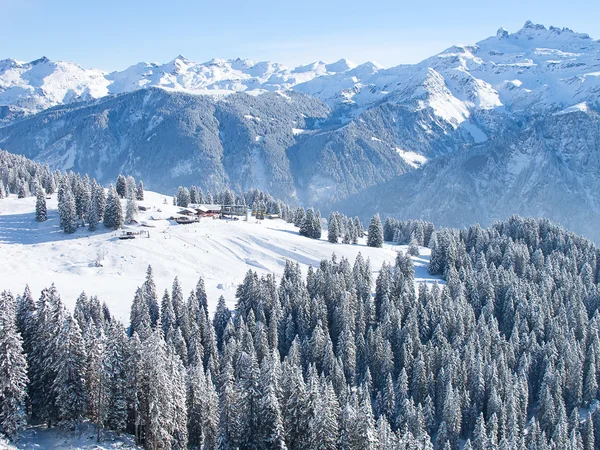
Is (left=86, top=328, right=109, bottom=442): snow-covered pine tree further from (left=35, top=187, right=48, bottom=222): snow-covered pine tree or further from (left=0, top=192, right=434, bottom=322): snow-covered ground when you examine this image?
(left=35, top=187, right=48, bottom=222): snow-covered pine tree

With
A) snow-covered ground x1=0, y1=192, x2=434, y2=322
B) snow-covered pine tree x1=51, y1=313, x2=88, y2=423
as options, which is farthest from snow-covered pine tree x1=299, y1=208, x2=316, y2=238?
snow-covered pine tree x1=51, y1=313, x2=88, y2=423

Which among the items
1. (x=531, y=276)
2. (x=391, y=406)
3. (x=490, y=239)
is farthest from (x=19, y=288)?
(x=490, y=239)

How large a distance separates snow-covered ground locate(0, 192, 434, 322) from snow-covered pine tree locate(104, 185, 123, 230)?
2.52m

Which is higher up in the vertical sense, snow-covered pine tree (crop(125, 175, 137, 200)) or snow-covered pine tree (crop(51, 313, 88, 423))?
snow-covered pine tree (crop(125, 175, 137, 200))

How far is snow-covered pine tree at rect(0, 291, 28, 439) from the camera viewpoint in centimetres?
4650

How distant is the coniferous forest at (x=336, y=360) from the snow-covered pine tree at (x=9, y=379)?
117mm

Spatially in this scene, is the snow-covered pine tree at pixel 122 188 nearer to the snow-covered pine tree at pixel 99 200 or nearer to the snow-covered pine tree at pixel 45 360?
the snow-covered pine tree at pixel 99 200

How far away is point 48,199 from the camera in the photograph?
169625 mm

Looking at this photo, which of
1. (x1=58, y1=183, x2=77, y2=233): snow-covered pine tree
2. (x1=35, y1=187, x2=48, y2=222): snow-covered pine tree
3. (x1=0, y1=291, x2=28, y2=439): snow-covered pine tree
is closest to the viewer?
(x1=0, y1=291, x2=28, y2=439): snow-covered pine tree

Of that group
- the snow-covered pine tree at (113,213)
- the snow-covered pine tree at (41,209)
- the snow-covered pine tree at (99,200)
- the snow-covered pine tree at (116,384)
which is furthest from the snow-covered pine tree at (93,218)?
the snow-covered pine tree at (116,384)

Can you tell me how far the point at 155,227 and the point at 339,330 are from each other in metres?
68.8

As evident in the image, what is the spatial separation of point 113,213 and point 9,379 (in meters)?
104

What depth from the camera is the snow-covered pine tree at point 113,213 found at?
481 ft

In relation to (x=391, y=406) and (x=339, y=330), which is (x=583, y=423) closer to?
(x=391, y=406)
